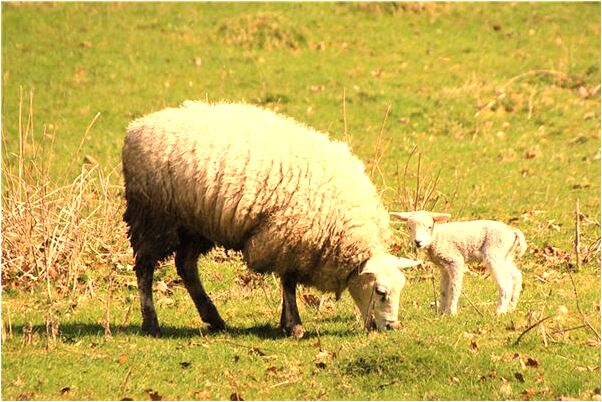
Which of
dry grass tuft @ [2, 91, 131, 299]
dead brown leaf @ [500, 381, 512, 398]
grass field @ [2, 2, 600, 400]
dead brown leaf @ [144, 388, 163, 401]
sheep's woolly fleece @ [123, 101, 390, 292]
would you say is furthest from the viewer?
dry grass tuft @ [2, 91, 131, 299]

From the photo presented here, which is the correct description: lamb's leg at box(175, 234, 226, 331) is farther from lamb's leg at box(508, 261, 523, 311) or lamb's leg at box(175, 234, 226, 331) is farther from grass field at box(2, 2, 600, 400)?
lamb's leg at box(508, 261, 523, 311)

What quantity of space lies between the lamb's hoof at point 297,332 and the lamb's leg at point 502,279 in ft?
6.35

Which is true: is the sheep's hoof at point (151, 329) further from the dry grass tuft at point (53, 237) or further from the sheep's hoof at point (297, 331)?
the dry grass tuft at point (53, 237)

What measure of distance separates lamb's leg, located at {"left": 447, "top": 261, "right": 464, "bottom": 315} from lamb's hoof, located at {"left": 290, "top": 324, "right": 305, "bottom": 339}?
4.92 ft

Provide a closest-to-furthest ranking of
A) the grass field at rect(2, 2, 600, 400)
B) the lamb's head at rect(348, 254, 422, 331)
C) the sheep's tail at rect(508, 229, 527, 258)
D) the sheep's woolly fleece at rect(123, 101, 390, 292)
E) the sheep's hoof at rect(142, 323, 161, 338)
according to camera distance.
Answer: the grass field at rect(2, 2, 600, 400) → the sheep's woolly fleece at rect(123, 101, 390, 292) → the lamb's head at rect(348, 254, 422, 331) → the sheep's hoof at rect(142, 323, 161, 338) → the sheep's tail at rect(508, 229, 527, 258)

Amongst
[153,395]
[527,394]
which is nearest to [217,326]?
[153,395]

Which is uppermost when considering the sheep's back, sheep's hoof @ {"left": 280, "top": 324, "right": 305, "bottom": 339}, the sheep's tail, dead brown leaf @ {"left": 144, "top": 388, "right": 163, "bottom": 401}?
the sheep's back

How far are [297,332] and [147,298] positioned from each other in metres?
1.48

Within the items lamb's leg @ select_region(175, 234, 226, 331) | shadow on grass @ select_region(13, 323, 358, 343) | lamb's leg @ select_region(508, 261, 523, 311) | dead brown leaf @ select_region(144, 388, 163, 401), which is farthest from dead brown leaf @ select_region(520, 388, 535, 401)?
lamb's leg @ select_region(175, 234, 226, 331)

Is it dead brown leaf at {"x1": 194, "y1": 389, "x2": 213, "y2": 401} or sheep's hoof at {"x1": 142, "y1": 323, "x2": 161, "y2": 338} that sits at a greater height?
dead brown leaf at {"x1": 194, "y1": 389, "x2": 213, "y2": 401}

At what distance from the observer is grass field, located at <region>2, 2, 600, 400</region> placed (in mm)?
9469

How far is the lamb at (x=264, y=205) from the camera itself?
34.6ft

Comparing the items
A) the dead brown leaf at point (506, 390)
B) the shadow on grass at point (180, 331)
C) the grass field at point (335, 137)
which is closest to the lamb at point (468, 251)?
the grass field at point (335, 137)

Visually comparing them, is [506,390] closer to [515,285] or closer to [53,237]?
[515,285]
